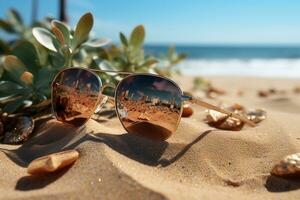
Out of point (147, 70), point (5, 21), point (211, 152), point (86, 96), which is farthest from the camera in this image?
point (5, 21)

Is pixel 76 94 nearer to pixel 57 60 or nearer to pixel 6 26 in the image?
pixel 57 60

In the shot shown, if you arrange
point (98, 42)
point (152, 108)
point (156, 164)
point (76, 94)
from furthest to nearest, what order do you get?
point (98, 42)
point (76, 94)
point (152, 108)
point (156, 164)

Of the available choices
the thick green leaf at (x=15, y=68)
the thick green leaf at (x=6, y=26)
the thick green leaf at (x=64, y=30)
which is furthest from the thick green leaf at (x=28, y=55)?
the thick green leaf at (x=6, y=26)

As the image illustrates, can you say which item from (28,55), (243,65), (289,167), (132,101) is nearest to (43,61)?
(28,55)

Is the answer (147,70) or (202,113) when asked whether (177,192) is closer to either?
(202,113)

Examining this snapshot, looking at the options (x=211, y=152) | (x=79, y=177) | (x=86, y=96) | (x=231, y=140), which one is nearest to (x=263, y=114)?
(x=231, y=140)

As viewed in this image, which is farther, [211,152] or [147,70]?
[147,70]

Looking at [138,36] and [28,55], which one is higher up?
[138,36]

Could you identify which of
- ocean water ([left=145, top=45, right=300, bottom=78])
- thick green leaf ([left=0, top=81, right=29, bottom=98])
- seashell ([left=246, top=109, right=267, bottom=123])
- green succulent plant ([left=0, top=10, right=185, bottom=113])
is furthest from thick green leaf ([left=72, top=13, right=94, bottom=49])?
ocean water ([left=145, top=45, right=300, bottom=78])
